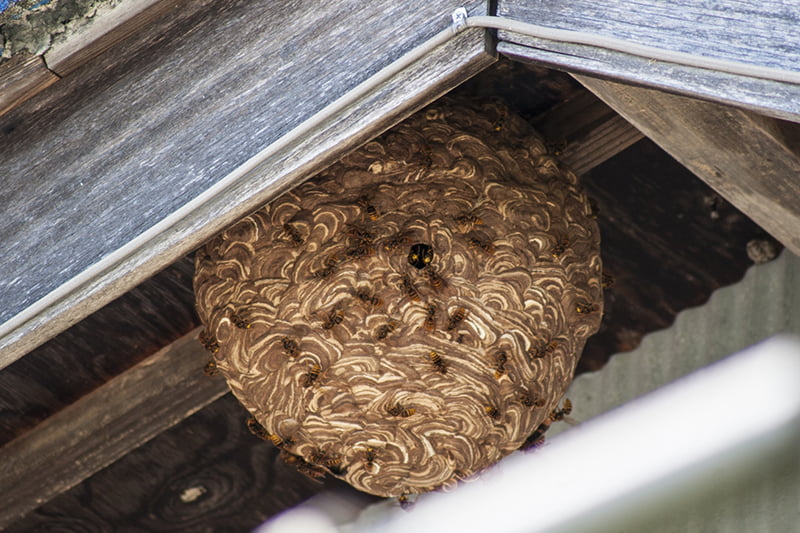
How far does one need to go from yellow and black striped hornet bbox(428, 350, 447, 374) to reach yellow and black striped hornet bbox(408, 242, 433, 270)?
0.18 m

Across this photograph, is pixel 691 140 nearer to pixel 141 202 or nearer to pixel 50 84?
pixel 141 202

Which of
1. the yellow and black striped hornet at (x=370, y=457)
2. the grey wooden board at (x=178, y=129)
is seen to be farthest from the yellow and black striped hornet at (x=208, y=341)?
the grey wooden board at (x=178, y=129)

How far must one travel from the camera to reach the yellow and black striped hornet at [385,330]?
73.9 inches

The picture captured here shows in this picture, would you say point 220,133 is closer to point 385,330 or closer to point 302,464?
point 385,330

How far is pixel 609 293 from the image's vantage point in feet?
8.43

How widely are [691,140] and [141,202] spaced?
0.93 m

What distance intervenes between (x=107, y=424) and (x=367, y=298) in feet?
3.20

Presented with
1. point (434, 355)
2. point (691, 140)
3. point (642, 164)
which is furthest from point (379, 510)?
point (691, 140)

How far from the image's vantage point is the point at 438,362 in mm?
1865

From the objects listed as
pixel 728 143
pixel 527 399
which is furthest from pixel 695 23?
pixel 527 399

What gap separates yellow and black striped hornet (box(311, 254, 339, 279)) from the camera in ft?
6.19

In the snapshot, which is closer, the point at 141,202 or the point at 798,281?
the point at 141,202

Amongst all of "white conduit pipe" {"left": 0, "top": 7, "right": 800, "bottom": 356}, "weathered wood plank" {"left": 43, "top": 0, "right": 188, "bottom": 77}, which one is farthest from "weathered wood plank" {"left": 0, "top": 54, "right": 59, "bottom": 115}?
"white conduit pipe" {"left": 0, "top": 7, "right": 800, "bottom": 356}

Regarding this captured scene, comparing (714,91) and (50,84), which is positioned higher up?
(50,84)
